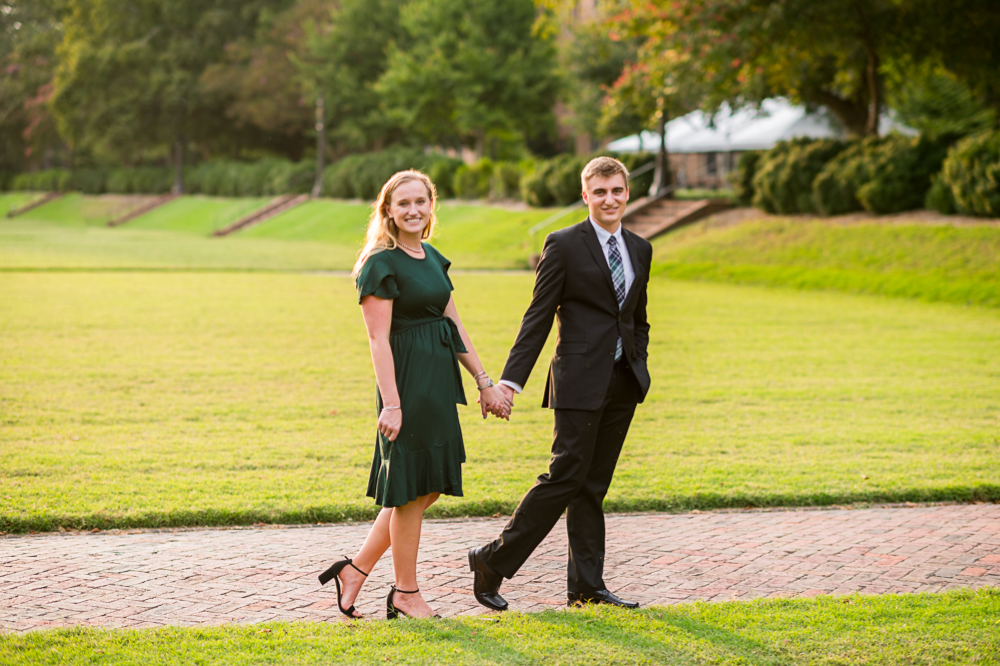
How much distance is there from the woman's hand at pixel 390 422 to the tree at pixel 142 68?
2542 inches

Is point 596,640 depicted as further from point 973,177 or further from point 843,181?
point 843,181

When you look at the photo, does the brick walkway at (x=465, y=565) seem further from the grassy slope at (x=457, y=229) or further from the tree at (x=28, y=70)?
the tree at (x=28, y=70)

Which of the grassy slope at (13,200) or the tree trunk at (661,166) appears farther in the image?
the grassy slope at (13,200)

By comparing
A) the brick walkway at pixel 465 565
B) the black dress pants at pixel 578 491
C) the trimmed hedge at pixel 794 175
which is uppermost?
the trimmed hedge at pixel 794 175

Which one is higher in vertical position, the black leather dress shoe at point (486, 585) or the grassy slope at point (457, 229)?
the grassy slope at point (457, 229)

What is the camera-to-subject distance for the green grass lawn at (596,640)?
12.1ft

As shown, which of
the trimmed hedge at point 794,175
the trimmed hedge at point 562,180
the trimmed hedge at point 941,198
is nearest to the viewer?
the trimmed hedge at point 941,198

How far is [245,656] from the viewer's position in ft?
12.1

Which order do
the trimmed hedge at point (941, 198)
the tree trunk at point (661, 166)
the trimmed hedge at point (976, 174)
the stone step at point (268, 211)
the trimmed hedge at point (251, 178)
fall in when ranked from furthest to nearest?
the trimmed hedge at point (251, 178) < the stone step at point (268, 211) < the tree trunk at point (661, 166) < the trimmed hedge at point (941, 198) < the trimmed hedge at point (976, 174)

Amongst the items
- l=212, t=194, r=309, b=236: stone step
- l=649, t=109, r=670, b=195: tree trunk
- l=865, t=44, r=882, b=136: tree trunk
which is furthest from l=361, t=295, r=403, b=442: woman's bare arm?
l=212, t=194, r=309, b=236: stone step

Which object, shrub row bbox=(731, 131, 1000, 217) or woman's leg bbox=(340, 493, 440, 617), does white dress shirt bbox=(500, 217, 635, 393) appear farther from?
shrub row bbox=(731, 131, 1000, 217)

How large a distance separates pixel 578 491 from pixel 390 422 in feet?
2.92

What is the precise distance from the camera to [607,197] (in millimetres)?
4199

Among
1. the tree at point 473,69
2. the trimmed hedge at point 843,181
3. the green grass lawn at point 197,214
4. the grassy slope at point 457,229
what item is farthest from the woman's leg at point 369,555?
the green grass lawn at point 197,214
